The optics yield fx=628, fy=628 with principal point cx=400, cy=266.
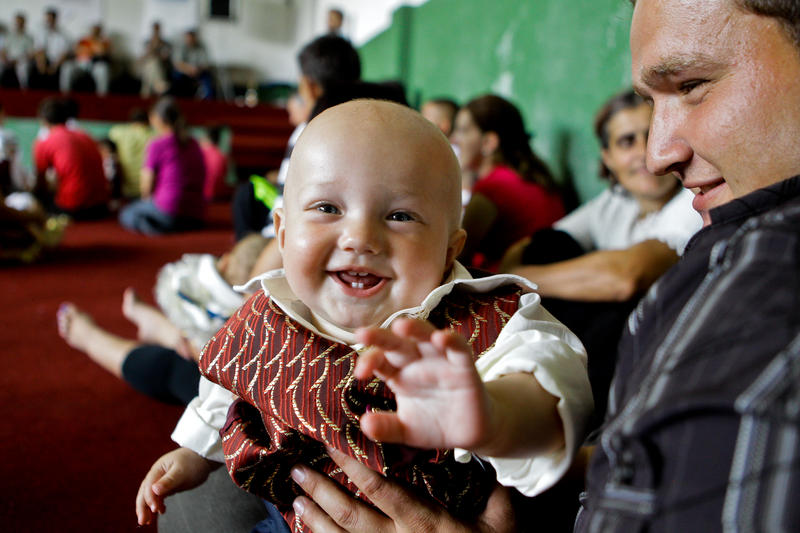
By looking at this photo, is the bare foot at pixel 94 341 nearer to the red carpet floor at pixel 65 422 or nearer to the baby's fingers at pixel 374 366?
the red carpet floor at pixel 65 422

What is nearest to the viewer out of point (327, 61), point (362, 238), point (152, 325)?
point (362, 238)

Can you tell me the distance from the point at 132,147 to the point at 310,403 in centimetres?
711

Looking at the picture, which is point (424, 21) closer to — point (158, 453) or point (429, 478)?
point (158, 453)

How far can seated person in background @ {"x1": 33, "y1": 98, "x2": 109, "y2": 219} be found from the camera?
5.57 m

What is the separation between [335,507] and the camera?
2.88 feet

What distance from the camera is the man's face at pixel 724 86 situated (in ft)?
1.83

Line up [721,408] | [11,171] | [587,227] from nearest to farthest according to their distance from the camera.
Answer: [721,408], [587,227], [11,171]

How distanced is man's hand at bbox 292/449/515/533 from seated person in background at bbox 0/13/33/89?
12.5 meters

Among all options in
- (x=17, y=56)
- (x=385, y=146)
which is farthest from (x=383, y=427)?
(x=17, y=56)

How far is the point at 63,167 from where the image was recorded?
559 cm

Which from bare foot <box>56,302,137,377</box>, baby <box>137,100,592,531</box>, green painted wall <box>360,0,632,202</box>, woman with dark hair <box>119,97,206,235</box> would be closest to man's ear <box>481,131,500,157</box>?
green painted wall <box>360,0,632,202</box>

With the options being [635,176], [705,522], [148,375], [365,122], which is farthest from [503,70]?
[705,522]

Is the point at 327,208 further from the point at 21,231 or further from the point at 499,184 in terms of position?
the point at 21,231

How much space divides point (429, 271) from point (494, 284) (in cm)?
10
